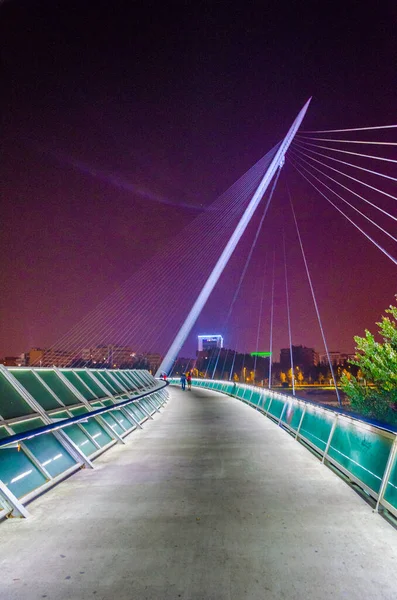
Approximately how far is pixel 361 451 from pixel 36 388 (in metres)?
5.19

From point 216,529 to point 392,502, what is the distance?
5.83ft

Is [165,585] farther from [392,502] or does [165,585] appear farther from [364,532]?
[392,502]

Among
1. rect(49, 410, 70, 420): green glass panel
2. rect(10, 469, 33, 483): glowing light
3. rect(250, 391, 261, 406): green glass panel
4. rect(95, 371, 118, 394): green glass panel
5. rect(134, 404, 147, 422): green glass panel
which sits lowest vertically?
rect(134, 404, 147, 422): green glass panel

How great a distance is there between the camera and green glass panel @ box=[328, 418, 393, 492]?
5.21 m

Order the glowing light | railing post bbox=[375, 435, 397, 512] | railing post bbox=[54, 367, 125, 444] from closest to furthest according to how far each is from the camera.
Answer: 1. railing post bbox=[375, 435, 397, 512]
2. the glowing light
3. railing post bbox=[54, 367, 125, 444]

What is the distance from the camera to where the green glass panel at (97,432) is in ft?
26.8

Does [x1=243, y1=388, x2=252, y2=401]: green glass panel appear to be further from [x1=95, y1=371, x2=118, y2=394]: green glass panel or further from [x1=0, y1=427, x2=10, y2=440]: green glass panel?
[x1=0, y1=427, x2=10, y2=440]: green glass panel

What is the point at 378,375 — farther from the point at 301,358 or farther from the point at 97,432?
the point at 301,358

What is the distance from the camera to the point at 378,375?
11891 mm

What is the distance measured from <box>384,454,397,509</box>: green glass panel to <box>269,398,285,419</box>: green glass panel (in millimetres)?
8418

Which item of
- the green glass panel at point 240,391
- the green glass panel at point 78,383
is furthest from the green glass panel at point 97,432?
the green glass panel at point 240,391

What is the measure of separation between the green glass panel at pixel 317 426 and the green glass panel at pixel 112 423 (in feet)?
12.7

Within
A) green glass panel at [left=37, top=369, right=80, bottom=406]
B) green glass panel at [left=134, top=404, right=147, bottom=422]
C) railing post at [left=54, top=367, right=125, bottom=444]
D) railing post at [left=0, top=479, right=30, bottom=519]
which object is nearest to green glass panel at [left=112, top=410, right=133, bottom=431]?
railing post at [left=54, top=367, right=125, bottom=444]

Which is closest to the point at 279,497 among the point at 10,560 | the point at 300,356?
the point at 10,560
